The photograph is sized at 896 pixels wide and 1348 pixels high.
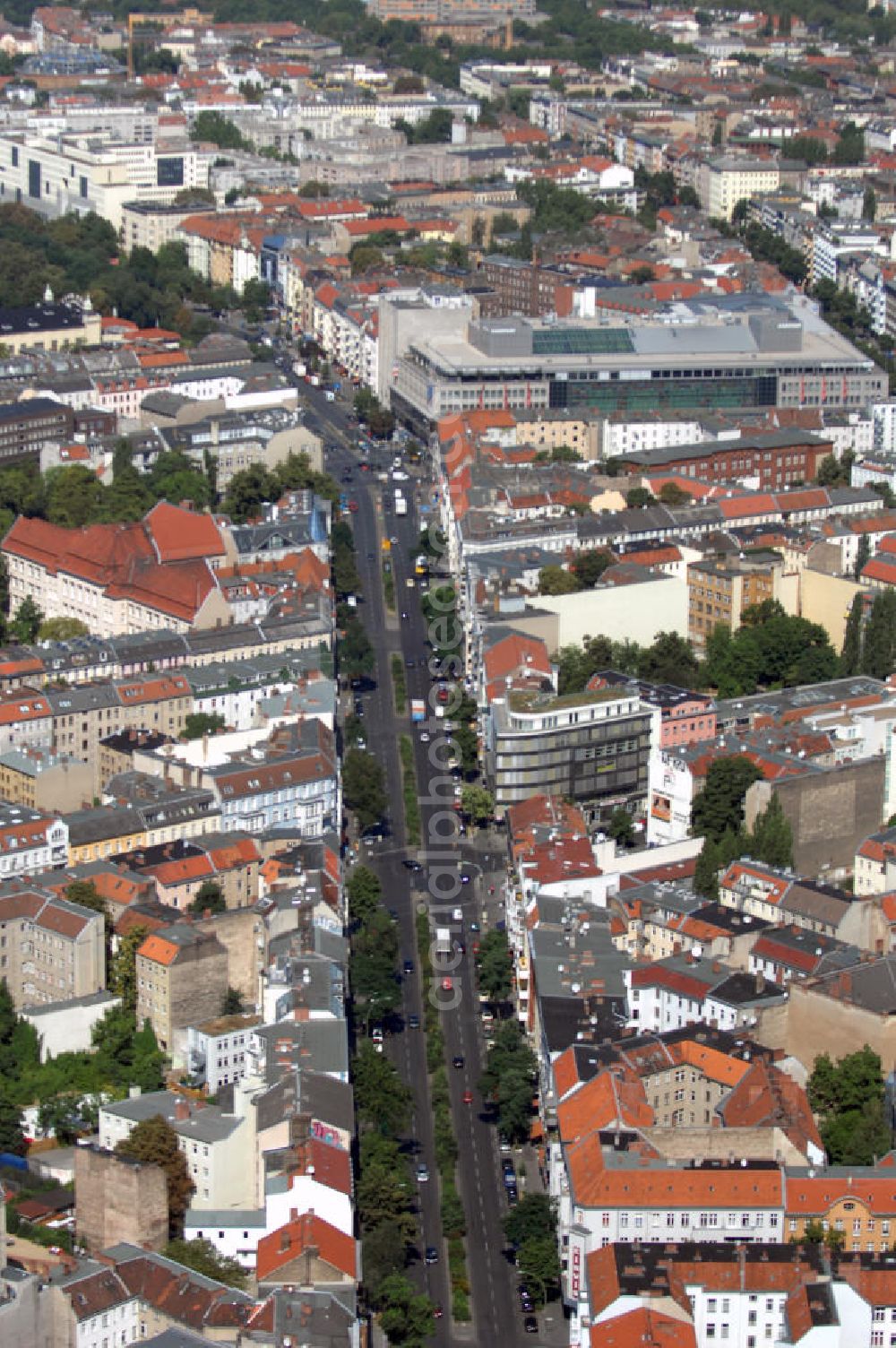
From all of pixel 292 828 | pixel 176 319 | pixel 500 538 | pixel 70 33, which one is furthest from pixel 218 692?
pixel 70 33

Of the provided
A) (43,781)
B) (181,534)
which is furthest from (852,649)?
(43,781)

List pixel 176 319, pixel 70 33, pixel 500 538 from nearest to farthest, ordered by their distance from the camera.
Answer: pixel 500 538, pixel 176 319, pixel 70 33

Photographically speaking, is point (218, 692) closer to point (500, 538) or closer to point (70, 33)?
point (500, 538)

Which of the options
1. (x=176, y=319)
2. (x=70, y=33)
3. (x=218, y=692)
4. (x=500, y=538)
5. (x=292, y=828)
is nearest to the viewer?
(x=292, y=828)

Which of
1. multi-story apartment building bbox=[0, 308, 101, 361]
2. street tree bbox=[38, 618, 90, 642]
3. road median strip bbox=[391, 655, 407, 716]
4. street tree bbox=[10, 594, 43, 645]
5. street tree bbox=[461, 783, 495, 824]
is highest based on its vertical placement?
multi-story apartment building bbox=[0, 308, 101, 361]

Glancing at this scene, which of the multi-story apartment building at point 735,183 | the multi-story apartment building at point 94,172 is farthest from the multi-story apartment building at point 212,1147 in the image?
the multi-story apartment building at point 735,183

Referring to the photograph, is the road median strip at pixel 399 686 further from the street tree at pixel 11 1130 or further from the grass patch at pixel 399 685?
the street tree at pixel 11 1130

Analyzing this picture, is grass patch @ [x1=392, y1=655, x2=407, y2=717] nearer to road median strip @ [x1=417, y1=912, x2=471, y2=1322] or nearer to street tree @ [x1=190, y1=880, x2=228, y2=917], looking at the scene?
road median strip @ [x1=417, y1=912, x2=471, y2=1322]

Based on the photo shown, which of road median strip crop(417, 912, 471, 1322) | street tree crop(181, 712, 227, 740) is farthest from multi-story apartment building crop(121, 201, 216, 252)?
road median strip crop(417, 912, 471, 1322)

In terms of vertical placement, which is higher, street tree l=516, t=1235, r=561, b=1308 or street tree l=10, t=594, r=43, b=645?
street tree l=10, t=594, r=43, b=645
